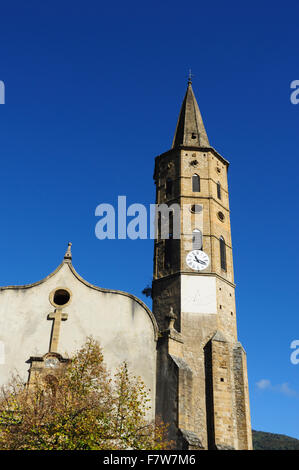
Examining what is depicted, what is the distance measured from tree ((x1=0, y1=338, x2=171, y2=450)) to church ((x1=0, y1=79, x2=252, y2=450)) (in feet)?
5.06

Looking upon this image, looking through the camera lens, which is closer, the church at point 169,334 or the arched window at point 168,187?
the church at point 169,334

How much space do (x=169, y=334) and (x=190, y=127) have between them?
1710 cm

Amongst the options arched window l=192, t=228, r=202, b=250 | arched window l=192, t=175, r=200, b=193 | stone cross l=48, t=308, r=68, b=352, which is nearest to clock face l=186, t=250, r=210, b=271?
arched window l=192, t=228, r=202, b=250

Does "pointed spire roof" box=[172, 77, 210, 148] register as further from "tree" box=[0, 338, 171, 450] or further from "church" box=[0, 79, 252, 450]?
"tree" box=[0, 338, 171, 450]

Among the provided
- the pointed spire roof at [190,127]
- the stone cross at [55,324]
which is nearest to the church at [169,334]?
the stone cross at [55,324]

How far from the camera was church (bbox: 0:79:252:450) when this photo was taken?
20.7 meters

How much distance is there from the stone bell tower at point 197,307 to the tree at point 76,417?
194 centimetres

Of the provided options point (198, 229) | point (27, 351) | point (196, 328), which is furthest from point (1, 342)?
point (198, 229)

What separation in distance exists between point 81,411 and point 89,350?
487 cm

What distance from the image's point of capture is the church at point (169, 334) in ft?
67.8

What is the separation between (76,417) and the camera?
1531 cm

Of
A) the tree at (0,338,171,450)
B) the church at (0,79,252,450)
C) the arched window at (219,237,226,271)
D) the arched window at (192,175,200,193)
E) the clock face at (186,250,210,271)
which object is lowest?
the tree at (0,338,171,450)

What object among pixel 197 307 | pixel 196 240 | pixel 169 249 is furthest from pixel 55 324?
pixel 196 240

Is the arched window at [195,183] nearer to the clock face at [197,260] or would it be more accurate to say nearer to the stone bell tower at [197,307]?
the stone bell tower at [197,307]
